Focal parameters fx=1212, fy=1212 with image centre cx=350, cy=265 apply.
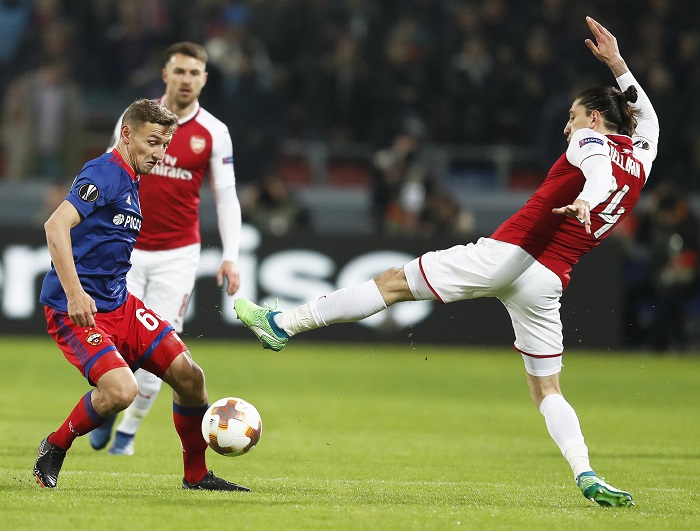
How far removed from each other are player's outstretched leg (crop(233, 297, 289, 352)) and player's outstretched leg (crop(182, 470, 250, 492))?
786mm

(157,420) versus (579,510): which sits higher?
(579,510)

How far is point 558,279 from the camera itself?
6668 mm

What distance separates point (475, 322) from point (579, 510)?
9.62 meters

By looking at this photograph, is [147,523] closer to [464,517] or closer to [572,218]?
[464,517]

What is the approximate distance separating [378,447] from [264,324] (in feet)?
7.54

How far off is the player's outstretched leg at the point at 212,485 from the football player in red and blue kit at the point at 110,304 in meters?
0.44

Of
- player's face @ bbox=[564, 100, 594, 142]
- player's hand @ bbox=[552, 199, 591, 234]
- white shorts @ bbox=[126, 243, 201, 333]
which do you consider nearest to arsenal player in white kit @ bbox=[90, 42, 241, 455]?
white shorts @ bbox=[126, 243, 201, 333]

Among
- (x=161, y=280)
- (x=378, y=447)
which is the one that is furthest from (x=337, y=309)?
(x=378, y=447)

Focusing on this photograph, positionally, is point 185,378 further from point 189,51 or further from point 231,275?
point 189,51

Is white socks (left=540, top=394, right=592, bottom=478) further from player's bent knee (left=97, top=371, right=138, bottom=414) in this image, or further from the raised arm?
player's bent knee (left=97, top=371, right=138, bottom=414)

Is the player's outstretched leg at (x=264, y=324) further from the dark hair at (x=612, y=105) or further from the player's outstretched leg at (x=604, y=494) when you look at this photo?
the dark hair at (x=612, y=105)

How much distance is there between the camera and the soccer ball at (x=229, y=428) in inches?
252

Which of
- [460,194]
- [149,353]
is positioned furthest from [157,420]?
[460,194]

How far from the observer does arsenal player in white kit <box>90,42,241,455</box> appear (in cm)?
822
